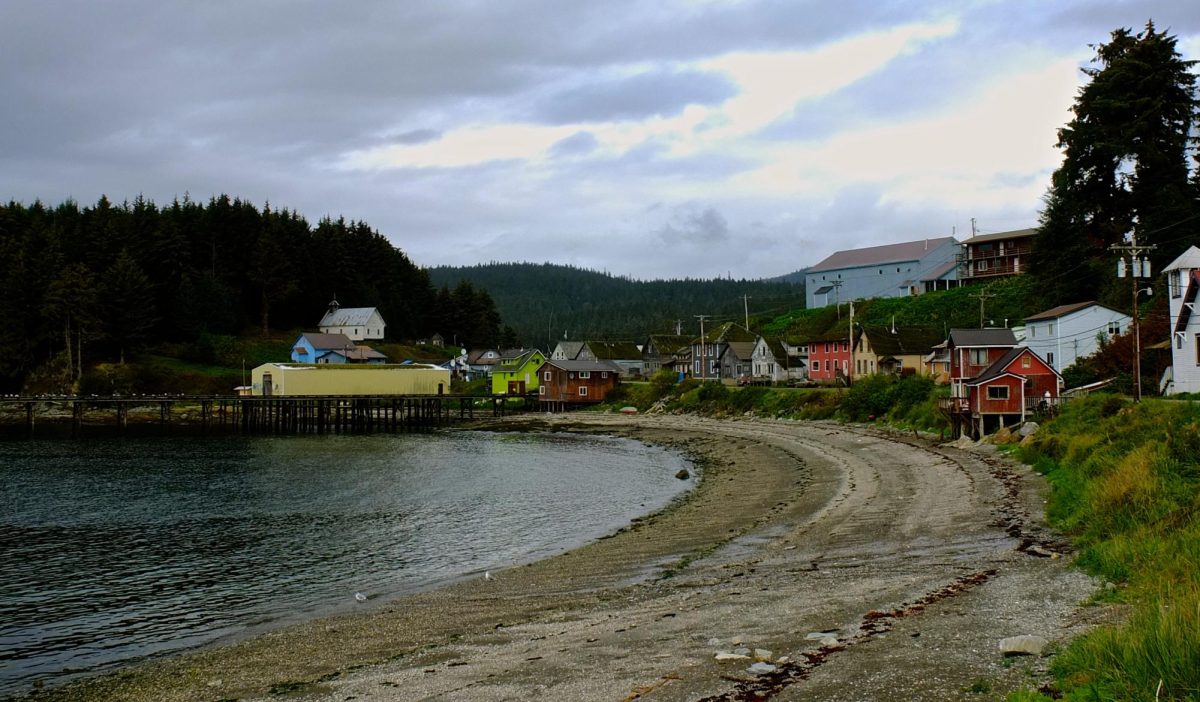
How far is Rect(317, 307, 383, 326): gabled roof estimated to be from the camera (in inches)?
5002

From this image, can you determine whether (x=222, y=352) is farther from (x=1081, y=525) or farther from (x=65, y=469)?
(x=1081, y=525)

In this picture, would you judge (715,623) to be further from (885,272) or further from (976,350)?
(885,272)

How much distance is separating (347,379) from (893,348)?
59.9 meters

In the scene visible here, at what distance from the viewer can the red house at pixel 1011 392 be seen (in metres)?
41.4

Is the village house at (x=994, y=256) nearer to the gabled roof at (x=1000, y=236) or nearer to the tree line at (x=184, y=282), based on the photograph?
the gabled roof at (x=1000, y=236)

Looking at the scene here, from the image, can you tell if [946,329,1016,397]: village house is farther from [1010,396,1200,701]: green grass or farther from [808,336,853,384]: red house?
[808,336,853,384]: red house

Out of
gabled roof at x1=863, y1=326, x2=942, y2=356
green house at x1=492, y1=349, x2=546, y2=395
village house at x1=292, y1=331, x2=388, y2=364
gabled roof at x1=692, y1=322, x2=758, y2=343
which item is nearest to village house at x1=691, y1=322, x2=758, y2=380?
gabled roof at x1=692, y1=322, x2=758, y2=343

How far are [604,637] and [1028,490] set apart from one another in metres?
17.8

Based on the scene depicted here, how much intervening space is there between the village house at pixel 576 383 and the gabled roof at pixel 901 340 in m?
33.9

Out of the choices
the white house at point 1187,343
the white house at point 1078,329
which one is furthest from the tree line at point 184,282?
the white house at point 1187,343

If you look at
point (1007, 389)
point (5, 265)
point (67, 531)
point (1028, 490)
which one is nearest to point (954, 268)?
point (1007, 389)

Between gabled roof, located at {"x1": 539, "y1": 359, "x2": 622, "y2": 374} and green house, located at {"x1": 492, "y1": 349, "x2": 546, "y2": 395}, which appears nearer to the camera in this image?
gabled roof, located at {"x1": 539, "y1": 359, "x2": 622, "y2": 374}

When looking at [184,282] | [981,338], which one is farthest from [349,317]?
[981,338]

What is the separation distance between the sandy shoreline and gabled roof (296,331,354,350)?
9550cm
